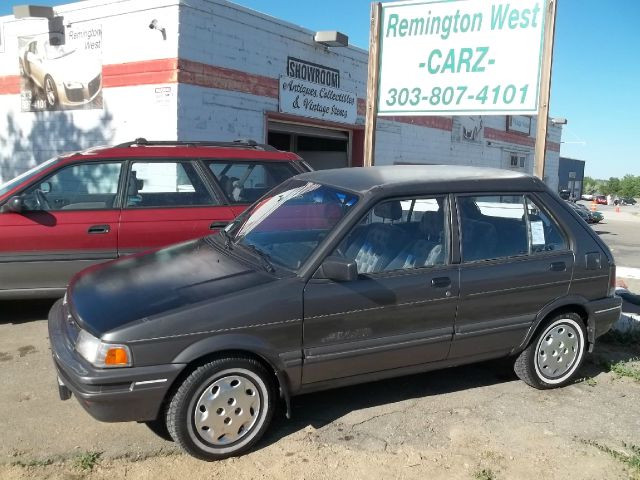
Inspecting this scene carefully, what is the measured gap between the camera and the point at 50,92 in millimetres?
11297

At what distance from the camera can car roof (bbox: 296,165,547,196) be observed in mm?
3707

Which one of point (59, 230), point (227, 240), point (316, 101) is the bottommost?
point (59, 230)

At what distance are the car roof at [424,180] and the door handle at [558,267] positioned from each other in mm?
561

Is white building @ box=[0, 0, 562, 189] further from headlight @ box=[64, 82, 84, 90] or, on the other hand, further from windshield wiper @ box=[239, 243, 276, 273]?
windshield wiper @ box=[239, 243, 276, 273]

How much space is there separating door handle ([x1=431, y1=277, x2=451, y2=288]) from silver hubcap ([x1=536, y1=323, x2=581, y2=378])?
39.9 inches

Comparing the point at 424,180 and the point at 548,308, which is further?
Answer: the point at 548,308

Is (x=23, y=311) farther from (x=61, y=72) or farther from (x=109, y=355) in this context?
(x=61, y=72)

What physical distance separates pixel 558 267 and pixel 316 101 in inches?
375

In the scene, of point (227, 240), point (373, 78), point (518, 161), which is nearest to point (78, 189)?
point (227, 240)

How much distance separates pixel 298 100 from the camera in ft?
40.3

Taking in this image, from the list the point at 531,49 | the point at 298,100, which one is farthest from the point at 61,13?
the point at 531,49

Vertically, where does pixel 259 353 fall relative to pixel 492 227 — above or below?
below

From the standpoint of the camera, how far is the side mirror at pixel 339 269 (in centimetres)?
317

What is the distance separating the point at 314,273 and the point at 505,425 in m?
1.62
